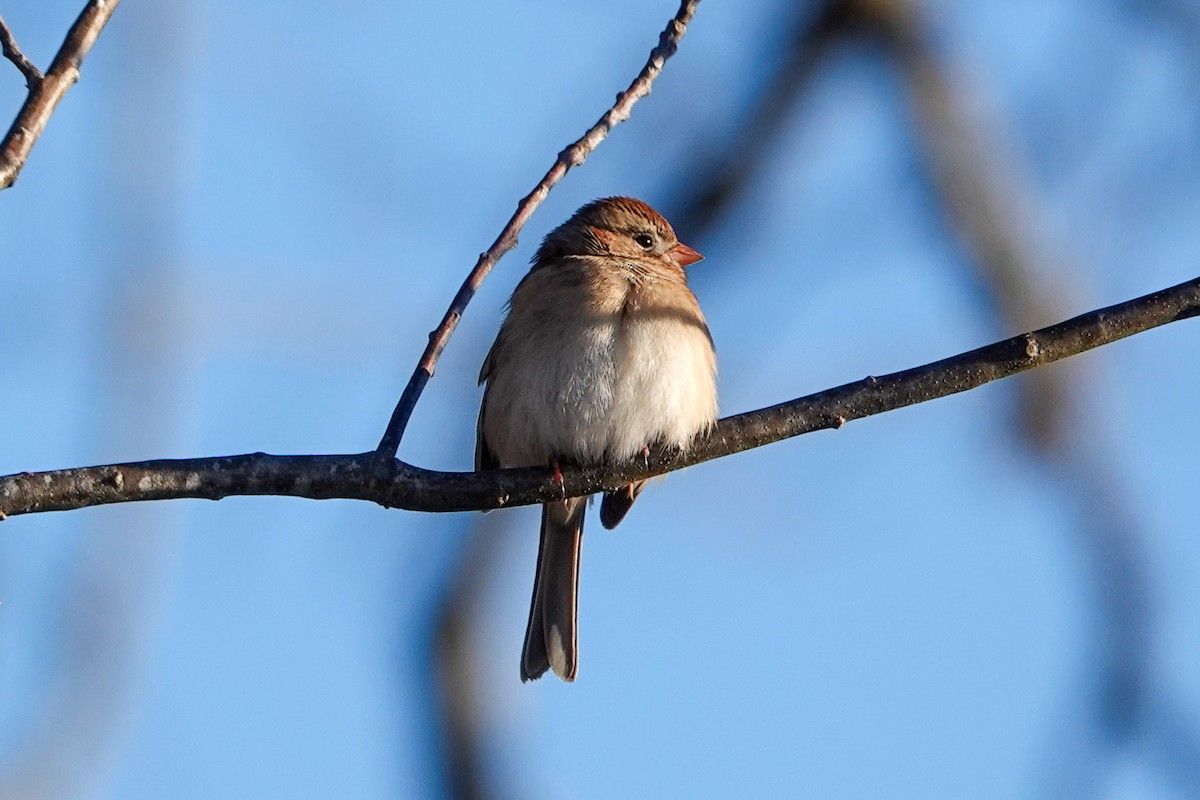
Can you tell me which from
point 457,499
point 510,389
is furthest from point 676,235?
Result: point 457,499

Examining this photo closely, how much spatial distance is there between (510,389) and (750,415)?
136 cm

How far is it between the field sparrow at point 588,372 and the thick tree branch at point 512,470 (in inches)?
20.3

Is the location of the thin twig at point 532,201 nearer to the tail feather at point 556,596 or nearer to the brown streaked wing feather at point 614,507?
the brown streaked wing feather at point 614,507

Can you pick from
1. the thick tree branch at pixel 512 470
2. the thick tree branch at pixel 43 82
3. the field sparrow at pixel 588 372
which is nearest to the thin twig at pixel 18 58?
the thick tree branch at pixel 43 82

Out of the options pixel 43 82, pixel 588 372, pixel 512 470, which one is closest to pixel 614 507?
pixel 588 372

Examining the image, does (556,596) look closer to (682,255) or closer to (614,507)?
(614,507)

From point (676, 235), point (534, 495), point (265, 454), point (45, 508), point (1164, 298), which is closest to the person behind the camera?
point (45, 508)

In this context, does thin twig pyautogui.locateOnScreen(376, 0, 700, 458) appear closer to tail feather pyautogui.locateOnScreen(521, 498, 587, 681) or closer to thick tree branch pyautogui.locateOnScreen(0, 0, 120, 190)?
thick tree branch pyautogui.locateOnScreen(0, 0, 120, 190)

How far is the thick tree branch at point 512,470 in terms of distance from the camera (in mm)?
2996

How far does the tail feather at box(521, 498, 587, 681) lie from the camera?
5.17m

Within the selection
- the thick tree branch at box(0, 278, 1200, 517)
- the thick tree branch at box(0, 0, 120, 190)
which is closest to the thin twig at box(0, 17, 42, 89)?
the thick tree branch at box(0, 0, 120, 190)

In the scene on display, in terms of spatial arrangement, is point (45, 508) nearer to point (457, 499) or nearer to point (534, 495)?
point (457, 499)

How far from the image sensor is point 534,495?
361cm

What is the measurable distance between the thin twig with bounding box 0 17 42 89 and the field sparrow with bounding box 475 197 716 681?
154cm
